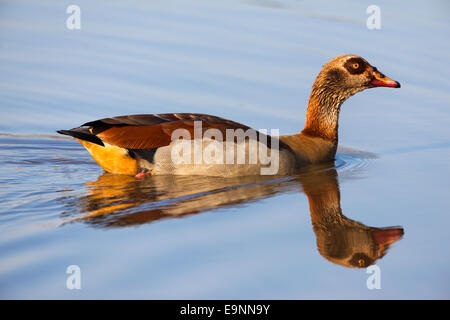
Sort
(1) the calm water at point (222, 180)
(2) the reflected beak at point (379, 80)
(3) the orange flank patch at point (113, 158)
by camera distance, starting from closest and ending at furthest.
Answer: (1) the calm water at point (222, 180)
(3) the orange flank patch at point (113, 158)
(2) the reflected beak at point (379, 80)

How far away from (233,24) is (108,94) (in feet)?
12.7

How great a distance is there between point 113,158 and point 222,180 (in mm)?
1373

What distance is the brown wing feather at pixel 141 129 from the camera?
8.15 metres

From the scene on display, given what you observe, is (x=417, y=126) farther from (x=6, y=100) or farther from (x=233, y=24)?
(x=6, y=100)

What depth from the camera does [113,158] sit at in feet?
27.5

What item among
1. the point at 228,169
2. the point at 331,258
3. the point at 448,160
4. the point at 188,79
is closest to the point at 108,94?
the point at 188,79

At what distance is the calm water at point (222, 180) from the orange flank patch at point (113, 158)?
0.22 metres

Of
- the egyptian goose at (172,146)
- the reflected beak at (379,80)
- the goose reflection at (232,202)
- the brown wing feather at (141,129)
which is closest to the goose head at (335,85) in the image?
the reflected beak at (379,80)

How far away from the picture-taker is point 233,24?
46.1ft

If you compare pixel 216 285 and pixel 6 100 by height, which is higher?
pixel 6 100

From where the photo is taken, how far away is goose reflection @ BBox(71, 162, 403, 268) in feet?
20.2

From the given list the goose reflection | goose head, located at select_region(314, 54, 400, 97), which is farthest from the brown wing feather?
goose head, located at select_region(314, 54, 400, 97)

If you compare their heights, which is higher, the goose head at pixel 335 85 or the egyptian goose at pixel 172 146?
the goose head at pixel 335 85

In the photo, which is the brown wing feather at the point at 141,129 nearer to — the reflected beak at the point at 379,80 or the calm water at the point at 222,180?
the calm water at the point at 222,180
